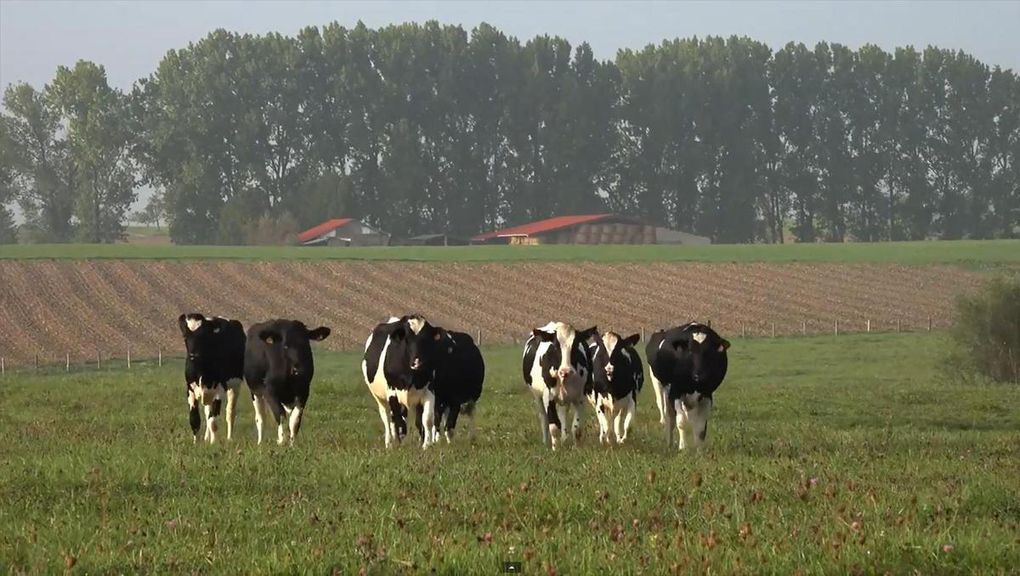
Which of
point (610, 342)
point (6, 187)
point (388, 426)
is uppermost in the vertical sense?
point (6, 187)

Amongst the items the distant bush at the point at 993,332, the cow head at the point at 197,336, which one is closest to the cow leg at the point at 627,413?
the cow head at the point at 197,336

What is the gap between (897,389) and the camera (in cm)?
3172

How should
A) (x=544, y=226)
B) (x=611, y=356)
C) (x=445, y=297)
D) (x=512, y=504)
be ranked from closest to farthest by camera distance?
1. (x=512, y=504)
2. (x=611, y=356)
3. (x=445, y=297)
4. (x=544, y=226)

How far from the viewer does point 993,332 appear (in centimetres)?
3803

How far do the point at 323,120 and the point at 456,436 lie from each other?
105999 mm

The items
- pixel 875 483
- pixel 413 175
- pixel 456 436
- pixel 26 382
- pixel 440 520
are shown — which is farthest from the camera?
pixel 413 175

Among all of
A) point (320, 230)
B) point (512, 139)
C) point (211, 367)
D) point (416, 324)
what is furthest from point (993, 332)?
point (512, 139)

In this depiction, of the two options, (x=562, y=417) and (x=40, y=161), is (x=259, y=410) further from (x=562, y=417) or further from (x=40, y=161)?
(x=40, y=161)

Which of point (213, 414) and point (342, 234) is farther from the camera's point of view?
point (342, 234)

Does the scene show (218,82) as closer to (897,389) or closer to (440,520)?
(897,389)

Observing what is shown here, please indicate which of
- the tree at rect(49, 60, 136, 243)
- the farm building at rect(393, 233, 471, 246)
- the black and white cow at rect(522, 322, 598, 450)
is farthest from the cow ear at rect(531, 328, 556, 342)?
the tree at rect(49, 60, 136, 243)

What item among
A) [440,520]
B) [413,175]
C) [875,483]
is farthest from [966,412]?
[413,175]

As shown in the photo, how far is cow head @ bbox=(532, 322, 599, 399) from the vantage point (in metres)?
20.1

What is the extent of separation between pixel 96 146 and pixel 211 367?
109 metres
